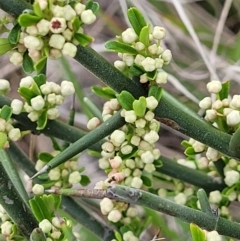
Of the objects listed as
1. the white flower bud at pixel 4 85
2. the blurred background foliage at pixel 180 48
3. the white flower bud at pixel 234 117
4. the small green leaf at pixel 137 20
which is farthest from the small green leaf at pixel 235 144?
the blurred background foliage at pixel 180 48

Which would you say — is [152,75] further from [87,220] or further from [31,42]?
[87,220]

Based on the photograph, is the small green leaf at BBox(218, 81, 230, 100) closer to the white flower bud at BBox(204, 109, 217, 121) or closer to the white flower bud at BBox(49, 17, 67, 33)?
the white flower bud at BBox(204, 109, 217, 121)

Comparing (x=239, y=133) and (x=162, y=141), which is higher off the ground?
(x=239, y=133)

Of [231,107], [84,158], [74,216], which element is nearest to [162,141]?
[84,158]

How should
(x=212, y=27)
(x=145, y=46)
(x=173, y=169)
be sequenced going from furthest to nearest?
(x=212, y=27) → (x=173, y=169) → (x=145, y=46)

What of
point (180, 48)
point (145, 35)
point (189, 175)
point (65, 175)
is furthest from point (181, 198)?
point (180, 48)

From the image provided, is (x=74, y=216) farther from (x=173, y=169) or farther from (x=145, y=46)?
(x=145, y=46)

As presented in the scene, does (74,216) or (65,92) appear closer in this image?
(65,92)

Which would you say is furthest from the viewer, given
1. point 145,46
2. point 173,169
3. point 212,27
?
point 212,27
